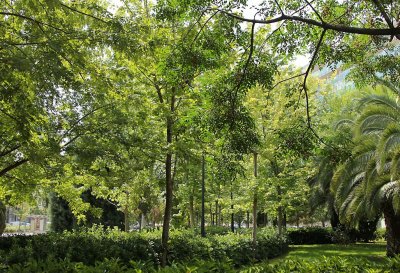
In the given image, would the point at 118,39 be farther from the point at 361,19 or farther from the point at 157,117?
the point at 361,19

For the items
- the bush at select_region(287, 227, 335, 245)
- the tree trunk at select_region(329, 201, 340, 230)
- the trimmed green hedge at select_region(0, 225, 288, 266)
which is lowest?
the bush at select_region(287, 227, 335, 245)

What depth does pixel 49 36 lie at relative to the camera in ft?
21.4

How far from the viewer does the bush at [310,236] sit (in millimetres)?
28398

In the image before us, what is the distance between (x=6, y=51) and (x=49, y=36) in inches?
36.6

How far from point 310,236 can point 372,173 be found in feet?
55.8

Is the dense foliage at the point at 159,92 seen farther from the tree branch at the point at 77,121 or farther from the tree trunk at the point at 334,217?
the tree trunk at the point at 334,217

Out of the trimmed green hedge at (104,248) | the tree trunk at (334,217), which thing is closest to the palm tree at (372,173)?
the trimmed green hedge at (104,248)

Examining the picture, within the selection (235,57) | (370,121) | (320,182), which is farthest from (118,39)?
(320,182)

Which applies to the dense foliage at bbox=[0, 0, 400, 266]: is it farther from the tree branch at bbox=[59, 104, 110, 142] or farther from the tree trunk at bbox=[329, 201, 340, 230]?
the tree trunk at bbox=[329, 201, 340, 230]

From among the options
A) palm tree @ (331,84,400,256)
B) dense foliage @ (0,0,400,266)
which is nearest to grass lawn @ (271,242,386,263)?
palm tree @ (331,84,400,256)

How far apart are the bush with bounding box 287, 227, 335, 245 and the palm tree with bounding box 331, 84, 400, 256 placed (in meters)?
10.6

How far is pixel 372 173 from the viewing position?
1322 cm

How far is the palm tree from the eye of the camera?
13297mm

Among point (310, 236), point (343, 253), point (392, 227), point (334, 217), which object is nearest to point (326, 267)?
point (392, 227)
